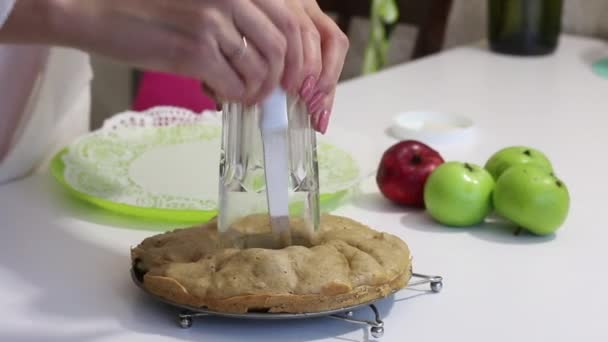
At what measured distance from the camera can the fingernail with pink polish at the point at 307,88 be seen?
88 cm

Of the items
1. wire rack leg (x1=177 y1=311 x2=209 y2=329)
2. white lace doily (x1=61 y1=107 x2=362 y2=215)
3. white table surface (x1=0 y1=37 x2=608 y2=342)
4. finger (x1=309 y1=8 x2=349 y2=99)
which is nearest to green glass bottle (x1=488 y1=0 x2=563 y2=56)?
white table surface (x1=0 y1=37 x2=608 y2=342)

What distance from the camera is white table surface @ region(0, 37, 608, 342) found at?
82cm

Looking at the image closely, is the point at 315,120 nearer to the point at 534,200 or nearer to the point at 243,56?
the point at 243,56

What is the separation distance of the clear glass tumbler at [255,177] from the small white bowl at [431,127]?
0.47 m

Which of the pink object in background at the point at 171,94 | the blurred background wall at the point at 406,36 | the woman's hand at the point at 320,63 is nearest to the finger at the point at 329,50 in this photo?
the woman's hand at the point at 320,63

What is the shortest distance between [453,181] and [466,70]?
819 mm

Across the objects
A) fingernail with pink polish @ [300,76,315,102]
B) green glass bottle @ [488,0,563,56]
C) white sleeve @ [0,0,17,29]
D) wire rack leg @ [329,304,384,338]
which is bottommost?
green glass bottle @ [488,0,563,56]

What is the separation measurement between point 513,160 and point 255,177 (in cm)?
34

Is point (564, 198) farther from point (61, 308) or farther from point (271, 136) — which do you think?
point (61, 308)

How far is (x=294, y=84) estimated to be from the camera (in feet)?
2.78

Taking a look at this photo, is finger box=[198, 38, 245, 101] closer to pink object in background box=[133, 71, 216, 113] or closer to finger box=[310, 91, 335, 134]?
finger box=[310, 91, 335, 134]

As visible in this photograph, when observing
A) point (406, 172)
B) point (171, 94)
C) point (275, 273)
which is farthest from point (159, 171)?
point (171, 94)

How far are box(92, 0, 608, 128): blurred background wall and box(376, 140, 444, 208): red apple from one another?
112 centimetres

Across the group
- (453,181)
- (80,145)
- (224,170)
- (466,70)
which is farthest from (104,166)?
(466,70)
